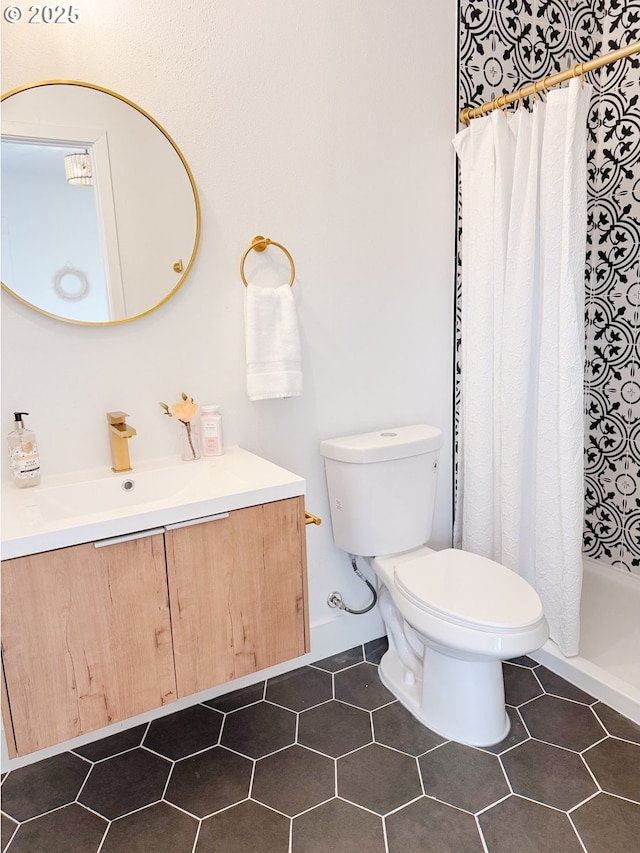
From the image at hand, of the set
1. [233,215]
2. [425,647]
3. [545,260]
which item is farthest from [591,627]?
[233,215]

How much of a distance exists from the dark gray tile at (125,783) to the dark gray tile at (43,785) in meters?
0.04

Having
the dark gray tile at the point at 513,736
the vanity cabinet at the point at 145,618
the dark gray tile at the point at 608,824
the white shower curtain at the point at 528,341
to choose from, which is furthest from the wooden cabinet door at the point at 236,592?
the white shower curtain at the point at 528,341

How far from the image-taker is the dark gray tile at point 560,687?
1881 mm

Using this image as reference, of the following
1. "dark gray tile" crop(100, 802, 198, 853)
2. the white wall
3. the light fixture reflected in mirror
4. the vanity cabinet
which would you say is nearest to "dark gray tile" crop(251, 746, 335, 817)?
"dark gray tile" crop(100, 802, 198, 853)

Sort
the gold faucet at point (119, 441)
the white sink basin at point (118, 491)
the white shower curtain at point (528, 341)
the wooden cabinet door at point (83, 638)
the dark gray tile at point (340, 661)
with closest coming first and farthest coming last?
the wooden cabinet door at point (83, 638) → the white sink basin at point (118, 491) → the gold faucet at point (119, 441) → the white shower curtain at point (528, 341) → the dark gray tile at point (340, 661)

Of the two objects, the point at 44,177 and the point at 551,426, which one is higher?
the point at 44,177

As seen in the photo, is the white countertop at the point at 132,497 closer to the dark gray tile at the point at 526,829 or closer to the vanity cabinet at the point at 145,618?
the vanity cabinet at the point at 145,618

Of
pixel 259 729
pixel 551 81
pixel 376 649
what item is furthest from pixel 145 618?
pixel 551 81

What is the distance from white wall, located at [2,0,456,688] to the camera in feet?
5.15

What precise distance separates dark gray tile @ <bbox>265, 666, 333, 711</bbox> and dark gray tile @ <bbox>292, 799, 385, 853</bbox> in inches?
16.2

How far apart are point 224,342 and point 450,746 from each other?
Answer: 138 centimetres

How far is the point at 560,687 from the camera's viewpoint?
1.94 meters

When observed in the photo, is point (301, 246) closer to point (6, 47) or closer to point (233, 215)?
point (233, 215)

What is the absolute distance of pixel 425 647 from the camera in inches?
73.2
